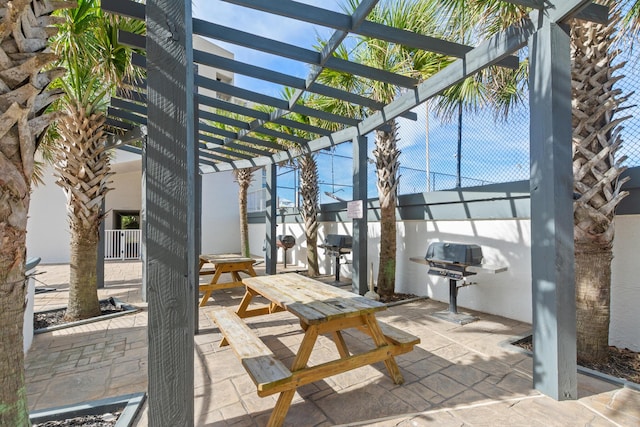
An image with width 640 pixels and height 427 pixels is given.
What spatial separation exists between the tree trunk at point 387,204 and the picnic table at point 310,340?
216 cm

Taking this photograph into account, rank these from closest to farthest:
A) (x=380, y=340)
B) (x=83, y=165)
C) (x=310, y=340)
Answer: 1. (x=310, y=340)
2. (x=380, y=340)
3. (x=83, y=165)

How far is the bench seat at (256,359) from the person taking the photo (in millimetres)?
1748

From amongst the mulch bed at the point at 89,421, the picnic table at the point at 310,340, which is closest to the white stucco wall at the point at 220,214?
the picnic table at the point at 310,340

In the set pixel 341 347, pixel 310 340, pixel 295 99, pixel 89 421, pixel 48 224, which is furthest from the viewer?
pixel 48 224

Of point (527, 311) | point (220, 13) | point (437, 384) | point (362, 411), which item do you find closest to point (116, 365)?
point (362, 411)

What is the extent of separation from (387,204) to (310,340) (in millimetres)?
3292

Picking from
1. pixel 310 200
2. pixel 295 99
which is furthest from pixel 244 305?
pixel 310 200

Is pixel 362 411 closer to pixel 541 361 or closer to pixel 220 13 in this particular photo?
pixel 541 361

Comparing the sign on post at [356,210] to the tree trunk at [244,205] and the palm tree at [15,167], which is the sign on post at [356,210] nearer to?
the palm tree at [15,167]

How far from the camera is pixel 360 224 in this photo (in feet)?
16.6

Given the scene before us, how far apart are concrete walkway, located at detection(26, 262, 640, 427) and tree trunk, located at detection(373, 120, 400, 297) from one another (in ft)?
4.12

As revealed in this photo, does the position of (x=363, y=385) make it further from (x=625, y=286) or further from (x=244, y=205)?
(x=244, y=205)

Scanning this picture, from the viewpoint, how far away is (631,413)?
1.99 m

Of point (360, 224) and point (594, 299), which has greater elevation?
point (360, 224)
